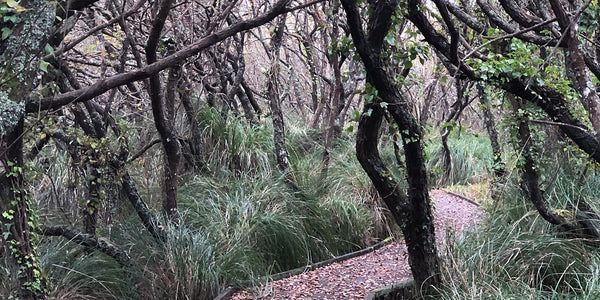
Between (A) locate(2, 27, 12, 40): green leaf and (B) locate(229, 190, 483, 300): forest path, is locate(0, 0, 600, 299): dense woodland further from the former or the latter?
(B) locate(229, 190, 483, 300): forest path

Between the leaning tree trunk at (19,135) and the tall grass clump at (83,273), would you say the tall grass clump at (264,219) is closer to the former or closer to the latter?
the tall grass clump at (83,273)

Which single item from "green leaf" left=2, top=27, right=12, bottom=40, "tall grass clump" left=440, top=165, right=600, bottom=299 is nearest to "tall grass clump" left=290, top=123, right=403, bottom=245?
"tall grass clump" left=440, top=165, right=600, bottom=299

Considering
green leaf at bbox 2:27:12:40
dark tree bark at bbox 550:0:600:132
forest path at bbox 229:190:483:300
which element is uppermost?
green leaf at bbox 2:27:12:40

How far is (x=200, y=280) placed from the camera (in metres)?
4.78

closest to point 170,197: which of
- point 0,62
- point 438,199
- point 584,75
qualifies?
point 0,62

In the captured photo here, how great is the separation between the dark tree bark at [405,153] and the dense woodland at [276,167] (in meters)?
0.01

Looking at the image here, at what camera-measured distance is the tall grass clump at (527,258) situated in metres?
4.09

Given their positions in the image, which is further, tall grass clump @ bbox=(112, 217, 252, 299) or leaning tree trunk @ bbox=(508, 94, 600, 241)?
leaning tree trunk @ bbox=(508, 94, 600, 241)

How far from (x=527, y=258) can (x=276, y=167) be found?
4.02 m

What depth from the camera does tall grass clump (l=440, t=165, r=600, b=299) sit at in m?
4.09

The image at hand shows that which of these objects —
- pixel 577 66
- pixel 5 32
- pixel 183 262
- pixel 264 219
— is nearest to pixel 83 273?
pixel 183 262

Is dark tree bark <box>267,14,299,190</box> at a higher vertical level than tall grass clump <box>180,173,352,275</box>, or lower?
higher

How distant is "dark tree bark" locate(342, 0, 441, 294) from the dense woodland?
0.01 meters

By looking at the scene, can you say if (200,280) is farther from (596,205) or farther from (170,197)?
(596,205)
